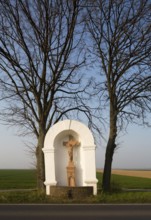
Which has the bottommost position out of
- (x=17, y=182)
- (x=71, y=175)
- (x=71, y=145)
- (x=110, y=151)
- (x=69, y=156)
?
(x=17, y=182)

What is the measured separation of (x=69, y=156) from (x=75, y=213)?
737 cm

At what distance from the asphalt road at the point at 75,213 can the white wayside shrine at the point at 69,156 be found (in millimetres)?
4770

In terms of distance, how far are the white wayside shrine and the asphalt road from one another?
188 inches

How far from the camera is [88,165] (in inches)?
791

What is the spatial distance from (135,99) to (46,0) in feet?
25.5

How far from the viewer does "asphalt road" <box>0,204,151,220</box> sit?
40.3ft

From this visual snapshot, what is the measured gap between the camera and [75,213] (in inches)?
520

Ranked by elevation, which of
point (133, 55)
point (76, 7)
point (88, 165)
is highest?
point (76, 7)

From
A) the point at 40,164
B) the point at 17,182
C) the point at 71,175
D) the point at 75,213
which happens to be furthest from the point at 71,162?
the point at 17,182

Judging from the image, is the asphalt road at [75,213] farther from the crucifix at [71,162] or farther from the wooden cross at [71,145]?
the wooden cross at [71,145]

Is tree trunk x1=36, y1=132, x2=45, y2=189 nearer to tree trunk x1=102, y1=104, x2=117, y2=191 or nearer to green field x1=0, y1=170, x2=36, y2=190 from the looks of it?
tree trunk x1=102, y1=104, x2=117, y2=191

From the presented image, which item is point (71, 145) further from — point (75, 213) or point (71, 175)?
point (75, 213)

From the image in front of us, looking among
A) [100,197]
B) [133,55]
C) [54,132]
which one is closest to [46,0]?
[133,55]

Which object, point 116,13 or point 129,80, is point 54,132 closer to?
point 129,80
